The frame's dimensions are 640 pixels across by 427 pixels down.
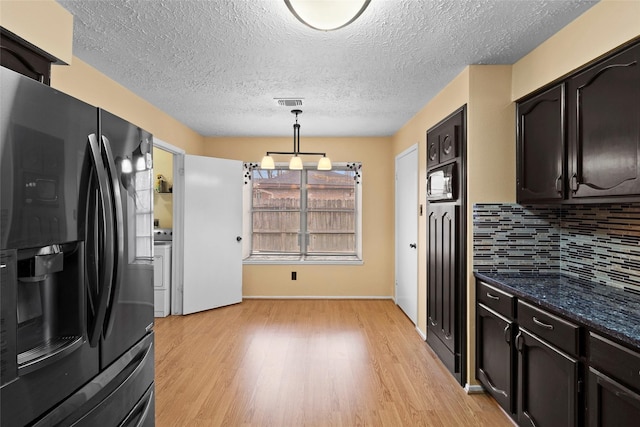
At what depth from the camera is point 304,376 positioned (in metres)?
2.88

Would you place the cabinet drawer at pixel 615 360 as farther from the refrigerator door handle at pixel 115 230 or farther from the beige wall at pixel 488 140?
the refrigerator door handle at pixel 115 230

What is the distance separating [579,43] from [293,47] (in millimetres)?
1671

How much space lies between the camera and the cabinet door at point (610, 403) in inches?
51.8

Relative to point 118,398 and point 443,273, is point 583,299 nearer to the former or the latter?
point 443,273

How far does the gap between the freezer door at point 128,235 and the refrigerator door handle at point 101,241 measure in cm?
3

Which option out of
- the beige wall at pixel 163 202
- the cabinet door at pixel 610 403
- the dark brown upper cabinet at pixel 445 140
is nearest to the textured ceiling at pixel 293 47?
the dark brown upper cabinet at pixel 445 140

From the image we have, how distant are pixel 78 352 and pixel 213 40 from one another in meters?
1.94

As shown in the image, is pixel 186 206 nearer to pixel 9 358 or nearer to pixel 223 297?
pixel 223 297

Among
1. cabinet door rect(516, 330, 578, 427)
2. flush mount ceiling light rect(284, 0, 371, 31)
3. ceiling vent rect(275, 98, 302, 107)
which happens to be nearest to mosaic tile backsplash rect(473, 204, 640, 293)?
cabinet door rect(516, 330, 578, 427)

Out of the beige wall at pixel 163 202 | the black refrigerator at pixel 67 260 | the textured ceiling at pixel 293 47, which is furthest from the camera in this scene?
the beige wall at pixel 163 202

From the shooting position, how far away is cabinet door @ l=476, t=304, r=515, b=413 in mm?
2186

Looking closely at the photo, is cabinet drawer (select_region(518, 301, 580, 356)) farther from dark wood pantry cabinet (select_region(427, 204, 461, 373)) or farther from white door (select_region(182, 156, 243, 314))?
white door (select_region(182, 156, 243, 314))

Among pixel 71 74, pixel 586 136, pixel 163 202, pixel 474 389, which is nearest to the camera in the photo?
pixel 586 136

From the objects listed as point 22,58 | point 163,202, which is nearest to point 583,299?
point 22,58
